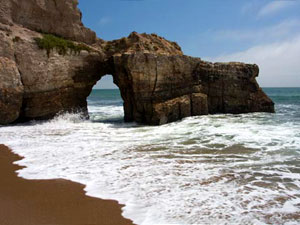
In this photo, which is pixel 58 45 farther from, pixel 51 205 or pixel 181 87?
pixel 51 205

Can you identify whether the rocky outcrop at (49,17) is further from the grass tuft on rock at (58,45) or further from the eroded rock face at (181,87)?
the eroded rock face at (181,87)

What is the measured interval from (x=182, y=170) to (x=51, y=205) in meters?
2.81

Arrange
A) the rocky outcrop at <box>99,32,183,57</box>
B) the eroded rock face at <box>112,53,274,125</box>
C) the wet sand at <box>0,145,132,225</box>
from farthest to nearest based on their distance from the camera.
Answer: the rocky outcrop at <box>99,32,183,57</box>, the eroded rock face at <box>112,53,274,125</box>, the wet sand at <box>0,145,132,225</box>

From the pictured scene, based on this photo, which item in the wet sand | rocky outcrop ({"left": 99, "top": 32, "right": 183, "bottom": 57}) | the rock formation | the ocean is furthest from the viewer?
rocky outcrop ({"left": 99, "top": 32, "right": 183, "bottom": 57})

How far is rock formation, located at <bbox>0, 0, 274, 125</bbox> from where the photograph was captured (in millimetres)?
12664

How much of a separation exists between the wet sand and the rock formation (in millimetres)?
8741

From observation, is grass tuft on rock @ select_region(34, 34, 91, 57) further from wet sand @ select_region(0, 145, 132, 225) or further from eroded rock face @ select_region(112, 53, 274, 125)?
wet sand @ select_region(0, 145, 132, 225)

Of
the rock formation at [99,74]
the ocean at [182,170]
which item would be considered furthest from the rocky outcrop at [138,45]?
the ocean at [182,170]

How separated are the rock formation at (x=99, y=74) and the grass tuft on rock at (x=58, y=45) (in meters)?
0.15

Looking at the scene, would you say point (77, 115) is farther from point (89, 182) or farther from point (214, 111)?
point (89, 182)

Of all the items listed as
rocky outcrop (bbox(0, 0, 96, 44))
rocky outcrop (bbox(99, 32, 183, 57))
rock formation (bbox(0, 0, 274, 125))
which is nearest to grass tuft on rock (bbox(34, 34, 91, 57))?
rock formation (bbox(0, 0, 274, 125))

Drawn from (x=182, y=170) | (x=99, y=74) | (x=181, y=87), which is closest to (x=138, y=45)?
(x=99, y=74)

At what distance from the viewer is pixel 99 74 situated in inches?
633

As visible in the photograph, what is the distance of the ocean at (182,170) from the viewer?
3.78 metres
